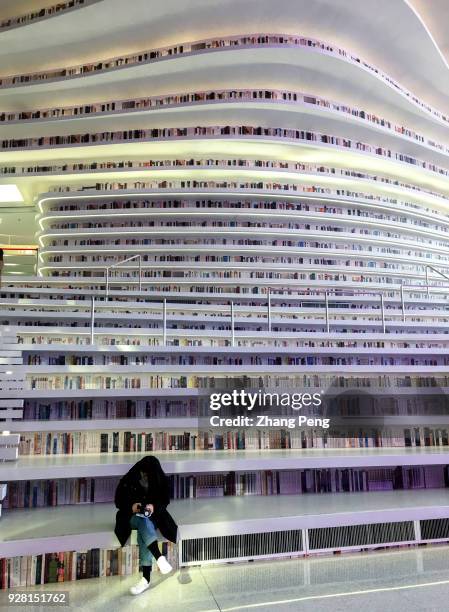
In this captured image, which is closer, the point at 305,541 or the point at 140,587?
the point at 140,587

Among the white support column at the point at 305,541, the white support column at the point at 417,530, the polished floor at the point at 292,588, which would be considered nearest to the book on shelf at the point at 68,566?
the polished floor at the point at 292,588

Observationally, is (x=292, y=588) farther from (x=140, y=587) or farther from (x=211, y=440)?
(x=211, y=440)

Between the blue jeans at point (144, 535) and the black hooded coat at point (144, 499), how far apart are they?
0.13 feet

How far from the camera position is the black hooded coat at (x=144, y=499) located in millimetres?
2699

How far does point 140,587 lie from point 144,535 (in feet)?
0.81

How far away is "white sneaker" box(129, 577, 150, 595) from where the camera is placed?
2.43 metres

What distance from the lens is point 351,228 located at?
10.0 m

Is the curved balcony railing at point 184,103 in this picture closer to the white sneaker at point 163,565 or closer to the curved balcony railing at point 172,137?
the curved balcony railing at point 172,137

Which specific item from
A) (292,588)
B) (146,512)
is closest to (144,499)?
(146,512)

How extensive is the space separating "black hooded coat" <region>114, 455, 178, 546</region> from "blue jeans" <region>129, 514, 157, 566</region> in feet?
0.13

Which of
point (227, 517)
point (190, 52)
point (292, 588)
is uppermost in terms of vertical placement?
point (190, 52)

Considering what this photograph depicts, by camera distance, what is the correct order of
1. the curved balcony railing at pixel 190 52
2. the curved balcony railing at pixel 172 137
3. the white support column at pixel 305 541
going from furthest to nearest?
the curved balcony railing at pixel 172 137 → the curved balcony railing at pixel 190 52 → the white support column at pixel 305 541

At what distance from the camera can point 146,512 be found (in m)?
2.66

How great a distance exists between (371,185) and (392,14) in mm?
2958
